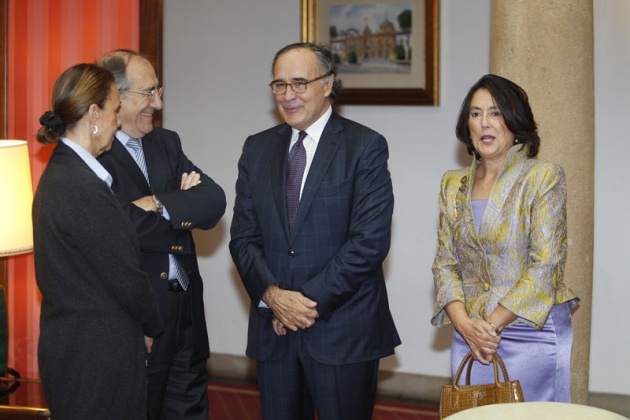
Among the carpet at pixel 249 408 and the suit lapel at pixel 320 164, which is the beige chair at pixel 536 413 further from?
the carpet at pixel 249 408

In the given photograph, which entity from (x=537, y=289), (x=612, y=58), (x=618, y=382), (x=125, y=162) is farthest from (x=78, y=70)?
(x=618, y=382)

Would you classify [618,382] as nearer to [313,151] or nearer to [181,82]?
[313,151]

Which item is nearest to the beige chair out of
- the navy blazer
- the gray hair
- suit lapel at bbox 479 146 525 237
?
suit lapel at bbox 479 146 525 237

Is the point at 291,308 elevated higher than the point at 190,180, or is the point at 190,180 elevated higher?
the point at 190,180

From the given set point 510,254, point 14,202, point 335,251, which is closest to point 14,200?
point 14,202

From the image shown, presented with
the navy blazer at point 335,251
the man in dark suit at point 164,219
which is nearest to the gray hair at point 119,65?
the man in dark suit at point 164,219

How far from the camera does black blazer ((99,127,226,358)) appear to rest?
12.3 ft

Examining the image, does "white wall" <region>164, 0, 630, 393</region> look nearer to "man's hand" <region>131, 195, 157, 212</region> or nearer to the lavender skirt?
the lavender skirt

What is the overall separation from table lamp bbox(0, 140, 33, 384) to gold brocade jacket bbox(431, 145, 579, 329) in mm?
2164

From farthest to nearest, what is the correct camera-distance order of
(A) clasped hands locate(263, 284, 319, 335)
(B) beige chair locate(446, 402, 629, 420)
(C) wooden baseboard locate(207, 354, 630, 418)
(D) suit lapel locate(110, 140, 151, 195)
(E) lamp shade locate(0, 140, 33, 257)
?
1. (C) wooden baseboard locate(207, 354, 630, 418)
2. (E) lamp shade locate(0, 140, 33, 257)
3. (D) suit lapel locate(110, 140, 151, 195)
4. (A) clasped hands locate(263, 284, 319, 335)
5. (B) beige chair locate(446, 402, 629, 420)

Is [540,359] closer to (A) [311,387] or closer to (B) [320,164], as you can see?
(A) [311,387]

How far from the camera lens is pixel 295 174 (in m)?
3.85

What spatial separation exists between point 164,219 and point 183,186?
0.26m

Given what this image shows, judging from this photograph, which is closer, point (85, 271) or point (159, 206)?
point (85, 271)
